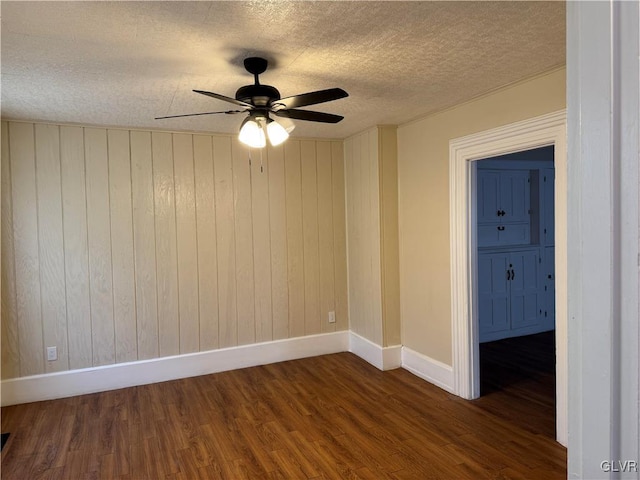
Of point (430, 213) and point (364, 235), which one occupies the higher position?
point (430, 213)

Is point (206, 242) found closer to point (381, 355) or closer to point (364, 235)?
point (364, 235)

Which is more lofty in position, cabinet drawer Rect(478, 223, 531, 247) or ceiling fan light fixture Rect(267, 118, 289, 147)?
ceiling fan light fixture Rect(267, 118, 289, 147)

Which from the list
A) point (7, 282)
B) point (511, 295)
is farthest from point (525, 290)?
point (7, 282)

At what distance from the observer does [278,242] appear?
4652 mm

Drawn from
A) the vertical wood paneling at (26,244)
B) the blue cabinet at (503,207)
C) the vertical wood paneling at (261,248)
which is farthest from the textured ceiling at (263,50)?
the blue cabinet at (503,207)

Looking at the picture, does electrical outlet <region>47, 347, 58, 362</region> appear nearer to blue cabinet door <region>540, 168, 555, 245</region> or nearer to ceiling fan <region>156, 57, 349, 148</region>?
ceiling fan <region>156, 57, 349, 148</region>

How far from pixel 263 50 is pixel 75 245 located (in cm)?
271

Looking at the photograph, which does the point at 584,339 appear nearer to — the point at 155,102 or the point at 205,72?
the point at 205,72

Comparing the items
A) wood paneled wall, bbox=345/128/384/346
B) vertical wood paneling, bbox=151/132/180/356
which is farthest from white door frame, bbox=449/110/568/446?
vertical wood paneling, bbox=151/132/180/356

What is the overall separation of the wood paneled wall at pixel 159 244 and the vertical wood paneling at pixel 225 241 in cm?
1

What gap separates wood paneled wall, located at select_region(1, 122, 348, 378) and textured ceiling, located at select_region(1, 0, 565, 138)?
0.67 metres

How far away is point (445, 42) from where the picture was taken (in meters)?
2.28

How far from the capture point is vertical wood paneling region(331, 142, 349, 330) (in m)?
4.89

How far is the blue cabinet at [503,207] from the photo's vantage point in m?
5.39
